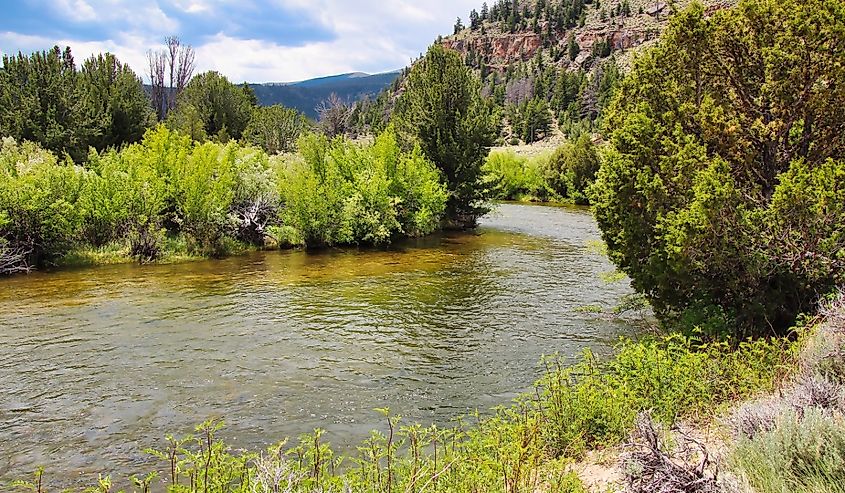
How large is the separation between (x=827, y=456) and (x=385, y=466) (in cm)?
458

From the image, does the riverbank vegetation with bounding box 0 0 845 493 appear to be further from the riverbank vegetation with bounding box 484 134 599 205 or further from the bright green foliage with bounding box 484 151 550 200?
the bright green foliage with bounding box 484 151 550 200

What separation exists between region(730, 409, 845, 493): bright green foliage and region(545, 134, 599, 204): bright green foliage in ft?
170

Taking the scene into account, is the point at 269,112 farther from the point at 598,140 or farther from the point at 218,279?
the point at 218,279

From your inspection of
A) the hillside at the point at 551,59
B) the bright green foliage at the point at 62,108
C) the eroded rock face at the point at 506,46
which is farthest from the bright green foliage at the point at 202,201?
the eroded rock face at the point at 506,46

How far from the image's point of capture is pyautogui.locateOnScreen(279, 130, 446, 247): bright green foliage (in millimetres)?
26828

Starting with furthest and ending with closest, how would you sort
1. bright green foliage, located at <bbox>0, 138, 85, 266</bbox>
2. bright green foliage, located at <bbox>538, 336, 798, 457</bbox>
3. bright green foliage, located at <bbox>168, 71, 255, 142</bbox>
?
bright green foliage, located at <bbox>168, 71, 255, 142</bbox> → bright green foliage, located at <bbox>0, 138, 85, 266</bbox> → bright green foliage, located at <bbox>538, 336, 798, 457</bbox>

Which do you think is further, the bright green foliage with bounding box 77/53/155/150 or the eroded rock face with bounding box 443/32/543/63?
the eroded rock face with bounding box 443/32/543/63

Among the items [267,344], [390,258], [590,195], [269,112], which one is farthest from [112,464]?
[269,112]

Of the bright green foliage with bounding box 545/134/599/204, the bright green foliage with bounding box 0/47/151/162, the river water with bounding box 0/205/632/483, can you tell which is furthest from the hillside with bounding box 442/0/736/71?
the river water with bounding box 0/205/632/483

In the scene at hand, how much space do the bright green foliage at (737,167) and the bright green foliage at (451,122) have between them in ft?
77.9

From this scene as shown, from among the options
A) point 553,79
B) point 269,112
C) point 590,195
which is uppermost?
point 553,79

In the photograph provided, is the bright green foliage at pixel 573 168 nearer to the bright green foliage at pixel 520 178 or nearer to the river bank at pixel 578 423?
the bright green foliage at pixel 520 178

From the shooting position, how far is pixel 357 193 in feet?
91.9

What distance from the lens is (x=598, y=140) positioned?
67.0m
